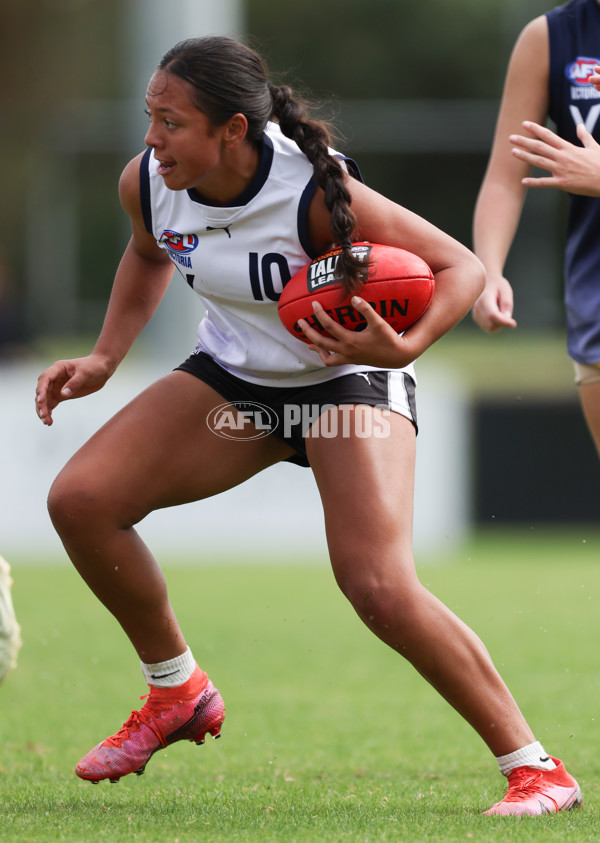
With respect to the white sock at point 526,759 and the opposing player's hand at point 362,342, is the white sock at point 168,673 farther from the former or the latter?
the opposing player's hand at point 362,342

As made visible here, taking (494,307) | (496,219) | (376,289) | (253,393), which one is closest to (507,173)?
(496,219)

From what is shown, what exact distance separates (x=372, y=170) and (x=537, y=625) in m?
10.5

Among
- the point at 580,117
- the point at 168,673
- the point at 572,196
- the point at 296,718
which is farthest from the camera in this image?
the point at 296,718

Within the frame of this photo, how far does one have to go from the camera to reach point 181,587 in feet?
27.5

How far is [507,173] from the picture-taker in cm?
369

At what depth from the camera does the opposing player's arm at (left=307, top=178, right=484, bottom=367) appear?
289cm

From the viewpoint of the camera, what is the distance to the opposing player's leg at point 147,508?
325 centimetres

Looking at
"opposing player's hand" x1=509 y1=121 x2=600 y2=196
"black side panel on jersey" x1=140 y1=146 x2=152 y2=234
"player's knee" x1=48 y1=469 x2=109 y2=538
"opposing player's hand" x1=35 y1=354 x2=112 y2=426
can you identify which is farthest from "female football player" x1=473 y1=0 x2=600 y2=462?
"player's knee" x1=48 y1=469 x2=109 y2=538

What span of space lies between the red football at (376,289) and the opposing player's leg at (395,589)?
0.33 m

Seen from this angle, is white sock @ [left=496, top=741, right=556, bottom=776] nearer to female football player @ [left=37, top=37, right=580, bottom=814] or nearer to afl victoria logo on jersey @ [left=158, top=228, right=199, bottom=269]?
female football player @ [left=37, top=37, right=580, bottom=814]

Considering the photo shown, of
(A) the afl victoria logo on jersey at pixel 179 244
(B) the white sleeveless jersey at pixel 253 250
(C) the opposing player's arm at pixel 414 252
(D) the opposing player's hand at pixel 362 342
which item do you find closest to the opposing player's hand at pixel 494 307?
(B) the white sleeveless jersey at pixel 253 250

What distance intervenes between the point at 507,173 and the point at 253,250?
954 millimetres

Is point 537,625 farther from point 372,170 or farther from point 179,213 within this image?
point 372,170

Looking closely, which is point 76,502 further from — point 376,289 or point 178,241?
point 376,289
